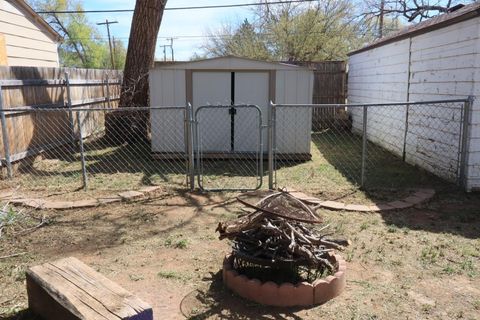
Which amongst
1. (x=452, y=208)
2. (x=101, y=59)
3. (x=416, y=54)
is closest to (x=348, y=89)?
(x=416, y=54)

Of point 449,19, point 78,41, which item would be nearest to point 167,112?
point 449,19

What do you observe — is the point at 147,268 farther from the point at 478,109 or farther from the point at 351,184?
the point at 478,109

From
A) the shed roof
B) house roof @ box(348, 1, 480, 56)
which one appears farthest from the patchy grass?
house roof @ box(348, 1, 480, 56)

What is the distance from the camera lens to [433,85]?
24.1 feet

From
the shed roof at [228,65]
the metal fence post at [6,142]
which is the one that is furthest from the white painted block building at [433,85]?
the metal fence post at [6,142]

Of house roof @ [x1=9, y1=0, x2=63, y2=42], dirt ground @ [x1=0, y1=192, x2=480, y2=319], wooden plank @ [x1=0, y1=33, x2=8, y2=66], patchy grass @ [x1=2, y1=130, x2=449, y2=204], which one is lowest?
dirt ground @ [x1=0, y1=192, x2=480, y2=319]

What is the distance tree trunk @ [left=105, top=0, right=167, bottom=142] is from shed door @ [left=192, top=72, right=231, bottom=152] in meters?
2.34

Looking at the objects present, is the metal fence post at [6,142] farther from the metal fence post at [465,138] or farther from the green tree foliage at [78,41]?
the green tree foliage at [78,41]

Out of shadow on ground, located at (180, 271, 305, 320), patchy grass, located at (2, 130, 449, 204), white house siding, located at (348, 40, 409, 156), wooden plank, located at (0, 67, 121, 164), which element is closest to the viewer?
shadow on ground, located at (180, 271, 305, 320)

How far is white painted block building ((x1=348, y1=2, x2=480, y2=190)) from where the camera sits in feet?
20.0

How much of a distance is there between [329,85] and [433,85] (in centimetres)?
688

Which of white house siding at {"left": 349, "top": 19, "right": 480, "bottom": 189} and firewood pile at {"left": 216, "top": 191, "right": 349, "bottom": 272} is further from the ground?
white house siding at {"left": 349, "top": 19, "right": 480, "bottom": 189}

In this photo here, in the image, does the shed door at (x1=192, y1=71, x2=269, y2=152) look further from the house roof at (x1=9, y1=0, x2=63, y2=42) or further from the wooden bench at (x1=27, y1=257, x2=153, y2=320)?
the wooden bench at (x1=27, y1=257, x2=153, y2=320)

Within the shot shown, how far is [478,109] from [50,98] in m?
7.95
